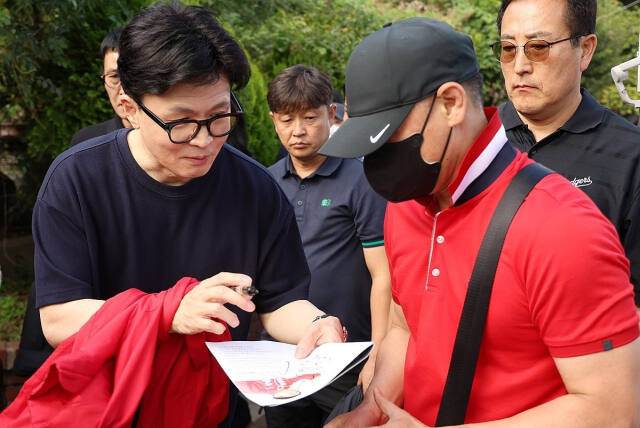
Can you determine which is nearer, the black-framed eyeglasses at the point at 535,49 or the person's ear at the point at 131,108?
the person's ear at the point at 131,108

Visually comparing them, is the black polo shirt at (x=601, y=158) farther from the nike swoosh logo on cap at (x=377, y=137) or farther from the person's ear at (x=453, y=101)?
the nike swoosh logo on cap at (x=377, y=137)

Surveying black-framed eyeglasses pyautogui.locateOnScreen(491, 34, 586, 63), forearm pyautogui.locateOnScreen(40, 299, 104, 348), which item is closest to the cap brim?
forearm pyautogui.locateOnScreen(40, 299, 104, 348)

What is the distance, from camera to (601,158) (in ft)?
9.63

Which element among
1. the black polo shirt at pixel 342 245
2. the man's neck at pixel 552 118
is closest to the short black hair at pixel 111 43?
the black polo shirt at pixel 342 245

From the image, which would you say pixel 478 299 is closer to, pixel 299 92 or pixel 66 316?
pixel 66 316

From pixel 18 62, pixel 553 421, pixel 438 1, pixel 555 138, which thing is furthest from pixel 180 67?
pixel 438 1

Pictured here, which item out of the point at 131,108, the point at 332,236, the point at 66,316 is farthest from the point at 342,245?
the point at 66,316

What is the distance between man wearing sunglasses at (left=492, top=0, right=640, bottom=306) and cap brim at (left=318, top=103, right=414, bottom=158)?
1359 millimetres

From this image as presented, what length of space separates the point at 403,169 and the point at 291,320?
844 millimetres

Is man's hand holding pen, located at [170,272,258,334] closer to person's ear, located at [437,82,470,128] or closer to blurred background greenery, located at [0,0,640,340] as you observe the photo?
person's ear, located at [437,82,470,128]

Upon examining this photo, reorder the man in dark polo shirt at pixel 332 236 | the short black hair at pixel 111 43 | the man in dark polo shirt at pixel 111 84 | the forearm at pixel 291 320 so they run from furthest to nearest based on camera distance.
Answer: the short black hair at pixel 111 43 < the man in dark polo shirt at pixel 111 84 < the man in dark polo shirt at pixel 332 236 < the forearm at pixel 291 320

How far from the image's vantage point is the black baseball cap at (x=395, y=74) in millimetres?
1843

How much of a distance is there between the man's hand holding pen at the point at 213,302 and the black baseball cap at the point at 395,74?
48 cm

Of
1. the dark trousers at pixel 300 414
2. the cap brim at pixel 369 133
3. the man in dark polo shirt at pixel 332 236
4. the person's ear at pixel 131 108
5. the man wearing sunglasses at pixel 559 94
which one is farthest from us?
the dark trousers at pixel 300 414
